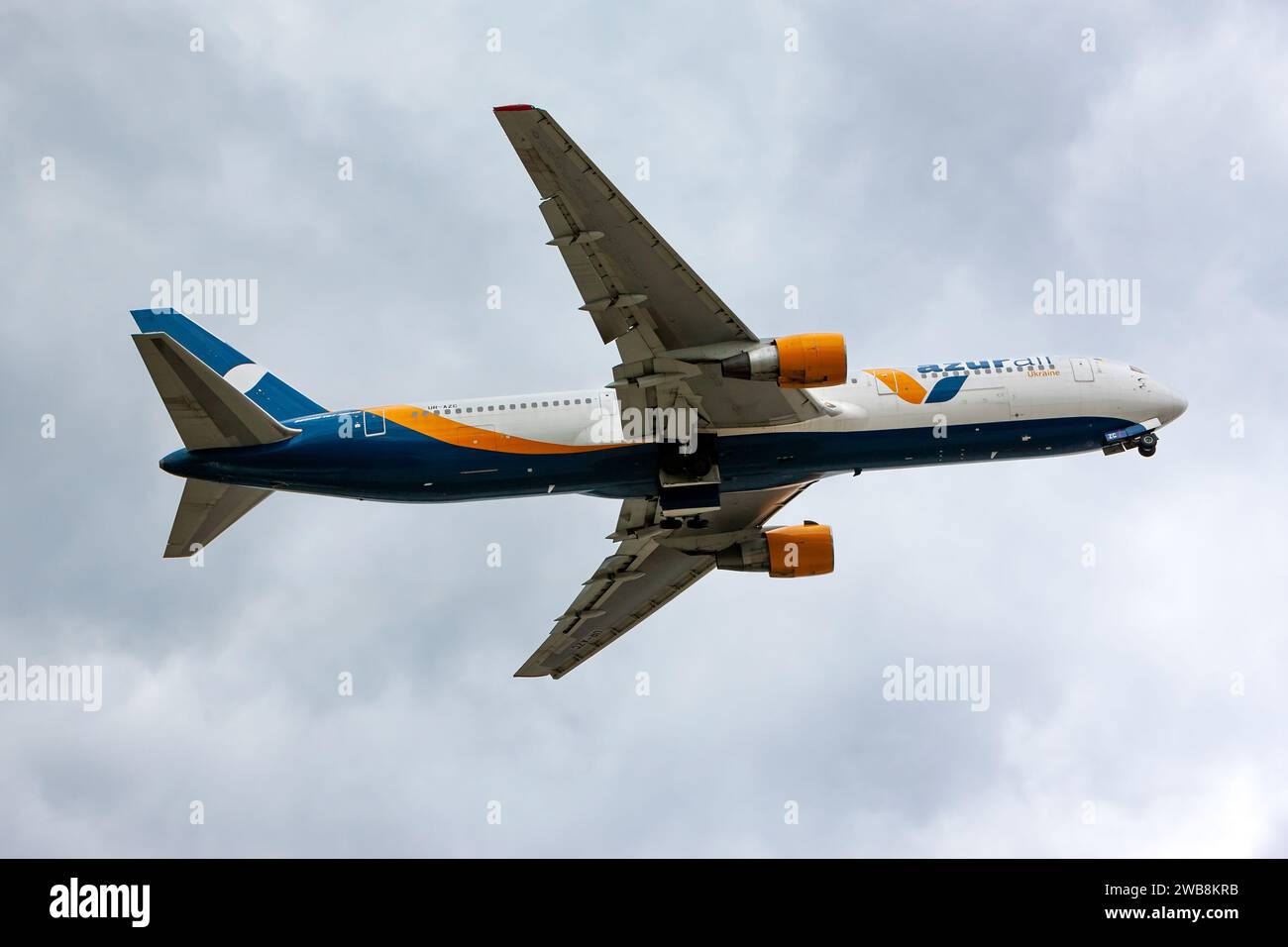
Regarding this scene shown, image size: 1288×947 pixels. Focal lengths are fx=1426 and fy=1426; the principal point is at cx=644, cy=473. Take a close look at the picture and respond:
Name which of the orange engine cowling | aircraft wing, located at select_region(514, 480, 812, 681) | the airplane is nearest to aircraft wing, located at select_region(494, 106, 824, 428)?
the airplane

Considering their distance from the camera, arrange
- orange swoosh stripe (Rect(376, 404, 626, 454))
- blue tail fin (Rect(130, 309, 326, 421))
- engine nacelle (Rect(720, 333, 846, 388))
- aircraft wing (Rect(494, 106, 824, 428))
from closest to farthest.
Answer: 1. aircraft wing (Rect(494, 106, 824, 428))
2. engine nacelle (Rect(720, 333, 846, 388))
3. orange swoosh stripe (Rect(376, 404, 626, 454))
4. blue tail fin (Rect(130, 309, 326, 421))

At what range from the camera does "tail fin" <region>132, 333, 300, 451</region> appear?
40.9 meters

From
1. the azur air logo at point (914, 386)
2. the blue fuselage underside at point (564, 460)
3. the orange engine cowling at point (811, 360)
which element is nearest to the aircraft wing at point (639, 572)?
the blue fuselage underside at point (564, 460)

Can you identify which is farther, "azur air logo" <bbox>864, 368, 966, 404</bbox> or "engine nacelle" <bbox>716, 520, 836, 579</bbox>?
"engine nacelle" <bbox>716, 520, 836, 579</bbox>

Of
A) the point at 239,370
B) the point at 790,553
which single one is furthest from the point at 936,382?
the point at 239,370

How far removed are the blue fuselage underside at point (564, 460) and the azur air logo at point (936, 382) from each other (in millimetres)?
1111

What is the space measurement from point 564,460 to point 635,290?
661 cm

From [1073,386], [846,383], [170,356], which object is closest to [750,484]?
[846,383]

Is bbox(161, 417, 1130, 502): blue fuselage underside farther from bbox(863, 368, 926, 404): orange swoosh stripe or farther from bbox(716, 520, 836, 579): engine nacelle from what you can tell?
bbox(716, 520, 836, 579): engine nacelle

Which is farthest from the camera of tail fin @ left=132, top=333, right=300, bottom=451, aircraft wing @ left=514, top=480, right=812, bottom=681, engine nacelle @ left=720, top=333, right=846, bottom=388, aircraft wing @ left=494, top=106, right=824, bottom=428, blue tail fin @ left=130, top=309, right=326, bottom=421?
aircraft wing @ left=514, top=480, right=812, bottom=681

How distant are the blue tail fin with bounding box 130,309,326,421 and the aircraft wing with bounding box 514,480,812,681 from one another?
12172mm

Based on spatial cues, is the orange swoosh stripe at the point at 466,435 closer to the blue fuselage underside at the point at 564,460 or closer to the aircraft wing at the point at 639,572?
the blue fuselage underside at the point at 564,460

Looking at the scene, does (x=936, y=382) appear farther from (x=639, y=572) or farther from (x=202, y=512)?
(x=202, y=512)

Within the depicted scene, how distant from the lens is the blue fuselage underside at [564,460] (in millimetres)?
44094
